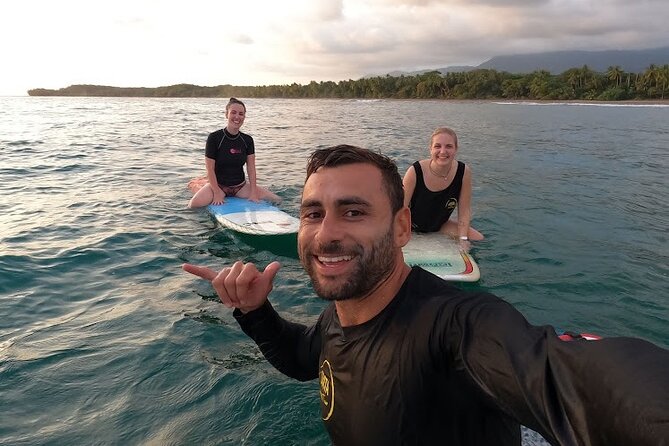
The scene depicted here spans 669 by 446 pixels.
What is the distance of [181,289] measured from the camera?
664 cm

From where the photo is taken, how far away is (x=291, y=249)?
8.14 meters

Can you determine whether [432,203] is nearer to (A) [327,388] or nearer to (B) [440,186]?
(B) [440,186]

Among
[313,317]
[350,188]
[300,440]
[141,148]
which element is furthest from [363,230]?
[141,148]

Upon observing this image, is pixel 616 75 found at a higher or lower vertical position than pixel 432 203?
higher

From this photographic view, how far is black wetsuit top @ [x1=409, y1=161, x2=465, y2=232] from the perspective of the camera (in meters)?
7.53

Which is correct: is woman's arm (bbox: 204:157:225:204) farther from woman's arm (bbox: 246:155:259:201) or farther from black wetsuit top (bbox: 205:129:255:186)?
woman's arm (bbox: 246:155:259:201)

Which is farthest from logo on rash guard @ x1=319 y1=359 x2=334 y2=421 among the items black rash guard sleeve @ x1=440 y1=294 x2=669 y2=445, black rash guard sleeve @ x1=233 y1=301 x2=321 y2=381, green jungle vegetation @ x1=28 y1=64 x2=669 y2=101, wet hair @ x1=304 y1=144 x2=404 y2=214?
green jungle vegetation @ x1=28 y1=64 x2=669 y2=101

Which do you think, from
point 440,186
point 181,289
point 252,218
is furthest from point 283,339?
point 252,218

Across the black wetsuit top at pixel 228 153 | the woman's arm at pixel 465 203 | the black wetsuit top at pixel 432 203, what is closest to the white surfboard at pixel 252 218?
the black wetsuit top at pixel 228 153

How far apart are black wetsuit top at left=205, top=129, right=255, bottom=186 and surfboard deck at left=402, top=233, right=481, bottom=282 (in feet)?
14.6

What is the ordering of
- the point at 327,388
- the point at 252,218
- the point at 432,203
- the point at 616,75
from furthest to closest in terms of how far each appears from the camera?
the point at 616,75
the point at 252,218
the point at 432,203
the point at 327,388

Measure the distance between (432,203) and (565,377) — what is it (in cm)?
657

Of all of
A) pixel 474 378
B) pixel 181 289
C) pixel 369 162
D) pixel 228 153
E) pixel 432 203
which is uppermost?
pixel 369 162

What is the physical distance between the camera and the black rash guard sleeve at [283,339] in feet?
8.84
